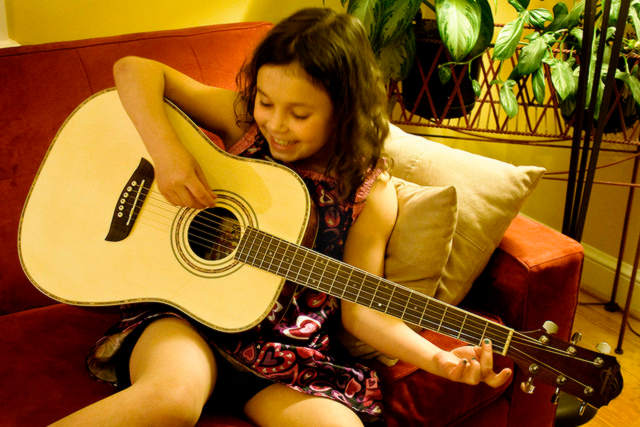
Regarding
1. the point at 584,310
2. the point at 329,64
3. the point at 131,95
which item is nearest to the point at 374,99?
the point at 329,64

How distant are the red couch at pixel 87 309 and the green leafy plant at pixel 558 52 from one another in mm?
483

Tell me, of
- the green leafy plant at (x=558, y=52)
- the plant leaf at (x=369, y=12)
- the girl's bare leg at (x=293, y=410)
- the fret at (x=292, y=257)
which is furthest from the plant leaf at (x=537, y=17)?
the girl's bare leg at (x=293, y=410)

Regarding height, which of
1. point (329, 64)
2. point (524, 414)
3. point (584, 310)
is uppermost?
point (329, 64)

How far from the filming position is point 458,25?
1.56 metres

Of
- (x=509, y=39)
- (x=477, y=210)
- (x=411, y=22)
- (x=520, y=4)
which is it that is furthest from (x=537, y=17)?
(x=477, y=210)

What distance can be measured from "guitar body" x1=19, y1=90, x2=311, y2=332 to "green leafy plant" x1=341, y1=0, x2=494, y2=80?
75 centimetres

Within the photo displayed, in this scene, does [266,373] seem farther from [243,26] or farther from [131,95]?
[243,26]

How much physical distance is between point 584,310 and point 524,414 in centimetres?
114

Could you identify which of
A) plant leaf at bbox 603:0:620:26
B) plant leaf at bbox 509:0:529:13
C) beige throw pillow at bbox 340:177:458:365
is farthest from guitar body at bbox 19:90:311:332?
plant leaf at bbox 603:0:620:26

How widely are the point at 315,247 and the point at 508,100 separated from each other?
35.5 inches

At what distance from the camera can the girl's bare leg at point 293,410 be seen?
96 centimetres

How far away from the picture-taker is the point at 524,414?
131 centimetres

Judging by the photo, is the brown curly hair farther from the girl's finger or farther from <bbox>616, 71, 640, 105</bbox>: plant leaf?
<bbox>616, 71, 640, 105</bbox>: plant leaf

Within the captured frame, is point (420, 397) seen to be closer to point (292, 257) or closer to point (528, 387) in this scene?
point (528, 387)
